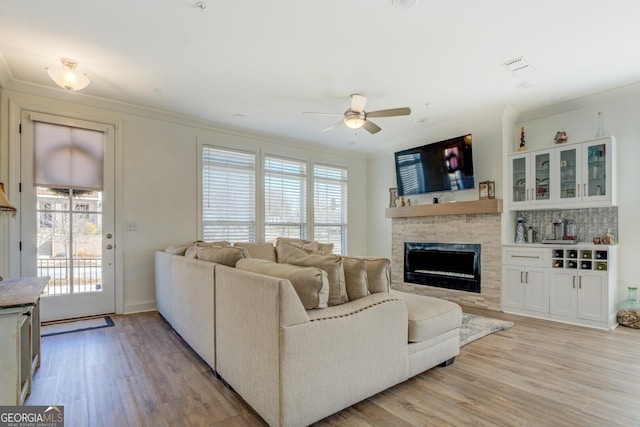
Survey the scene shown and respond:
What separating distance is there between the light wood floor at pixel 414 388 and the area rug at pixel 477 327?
11 cm

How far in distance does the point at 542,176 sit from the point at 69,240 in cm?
618

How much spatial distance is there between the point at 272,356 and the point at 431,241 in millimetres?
4323

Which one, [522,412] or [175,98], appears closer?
[522,412]

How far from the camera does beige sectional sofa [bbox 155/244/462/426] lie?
5.68ft

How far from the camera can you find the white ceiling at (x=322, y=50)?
2.48m

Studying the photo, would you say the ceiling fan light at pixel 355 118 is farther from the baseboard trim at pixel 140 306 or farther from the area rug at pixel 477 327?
the baseboard trim at pixel 140 306

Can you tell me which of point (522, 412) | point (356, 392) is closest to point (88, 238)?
point (356, 392)

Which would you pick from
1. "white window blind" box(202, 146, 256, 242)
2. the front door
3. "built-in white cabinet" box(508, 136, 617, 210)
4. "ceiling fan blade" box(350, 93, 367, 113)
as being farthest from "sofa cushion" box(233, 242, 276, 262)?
"built-in white cabinet" box(508, 136, 617, 210)

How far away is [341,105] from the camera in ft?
14.4

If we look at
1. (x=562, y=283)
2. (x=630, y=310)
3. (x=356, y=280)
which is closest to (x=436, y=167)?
(x=562, y=283)

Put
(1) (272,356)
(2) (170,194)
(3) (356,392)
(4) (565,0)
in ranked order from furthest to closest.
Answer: (2) (170,194) → (4) (565,0) → (3) (356,392) → (1) (272,356)

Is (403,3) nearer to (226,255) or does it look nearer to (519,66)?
(519,66)

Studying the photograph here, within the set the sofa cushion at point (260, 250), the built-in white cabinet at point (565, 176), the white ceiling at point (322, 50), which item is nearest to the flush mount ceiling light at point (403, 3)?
the white ceiling at point (322, 50)

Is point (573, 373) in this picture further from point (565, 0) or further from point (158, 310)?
point (158, 310)
